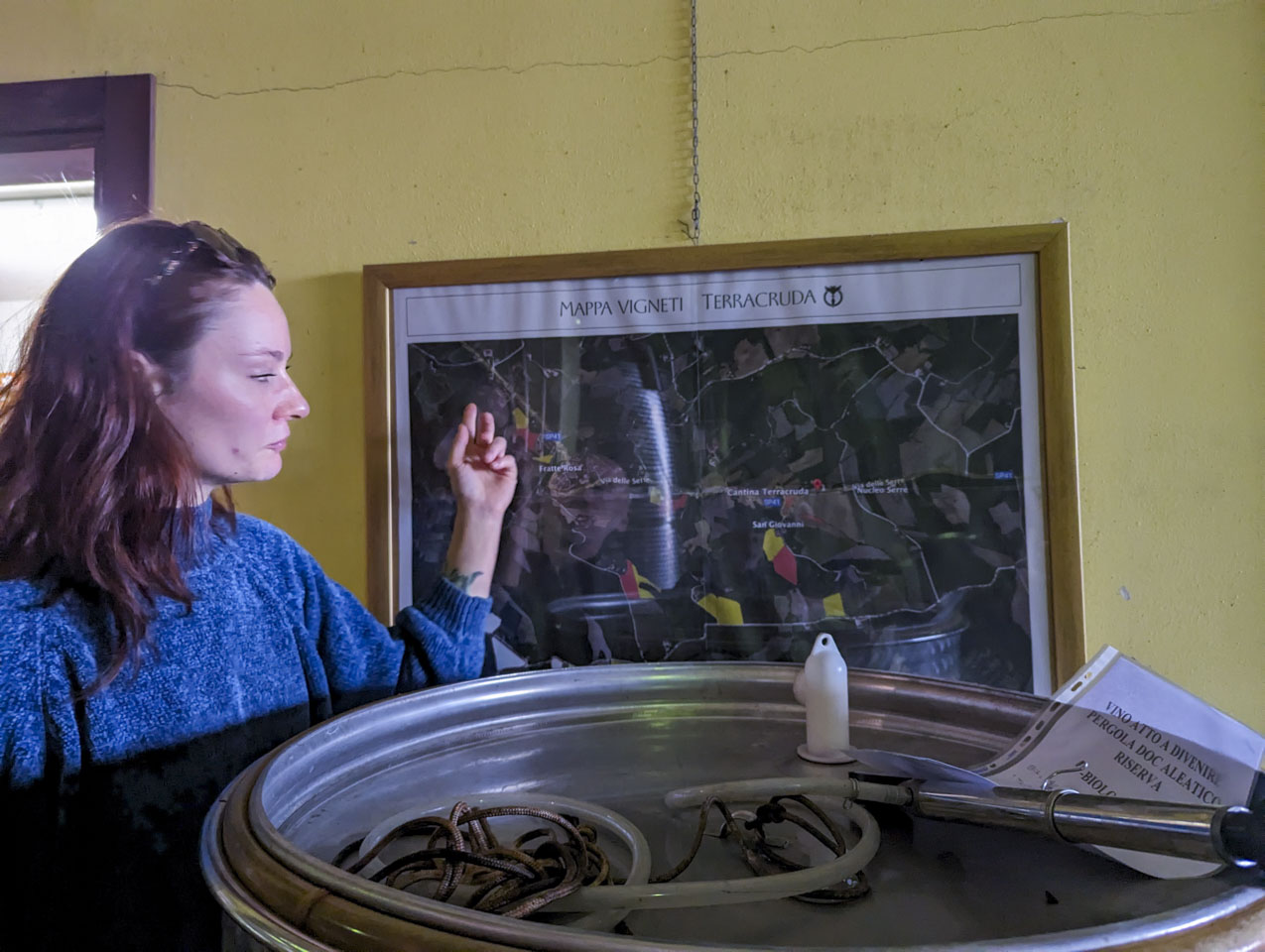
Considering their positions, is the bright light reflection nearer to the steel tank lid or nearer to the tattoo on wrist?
the tattoo on wrist

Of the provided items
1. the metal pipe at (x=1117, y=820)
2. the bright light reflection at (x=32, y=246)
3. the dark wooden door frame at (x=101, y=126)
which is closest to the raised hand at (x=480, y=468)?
the bright light reflection at (x=32, y=246)

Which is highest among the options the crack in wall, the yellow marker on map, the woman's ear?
the crack in wall

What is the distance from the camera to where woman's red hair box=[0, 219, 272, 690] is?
75cm

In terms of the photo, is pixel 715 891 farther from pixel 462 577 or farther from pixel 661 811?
pixel 462 577

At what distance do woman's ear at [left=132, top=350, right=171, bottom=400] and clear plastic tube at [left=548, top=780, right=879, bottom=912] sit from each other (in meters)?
0.73

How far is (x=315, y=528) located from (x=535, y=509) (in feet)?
1.11

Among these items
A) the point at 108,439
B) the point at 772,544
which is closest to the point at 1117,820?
the point at 772,544

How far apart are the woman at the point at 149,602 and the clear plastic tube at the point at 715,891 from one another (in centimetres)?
56

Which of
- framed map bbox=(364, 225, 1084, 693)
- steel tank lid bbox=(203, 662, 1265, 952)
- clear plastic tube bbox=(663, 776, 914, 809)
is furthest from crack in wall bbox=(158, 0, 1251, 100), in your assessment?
clear plastic tube bbox=(663, 776, 914, 809)

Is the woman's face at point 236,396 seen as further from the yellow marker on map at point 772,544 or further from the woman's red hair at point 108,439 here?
the yellow marker on map at point 772,544

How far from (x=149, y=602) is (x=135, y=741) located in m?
0.13

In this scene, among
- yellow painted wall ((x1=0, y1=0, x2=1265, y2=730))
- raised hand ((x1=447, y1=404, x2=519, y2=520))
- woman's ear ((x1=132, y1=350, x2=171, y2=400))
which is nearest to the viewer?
woman's ear ((x1=132, y1=350, x2=171, y2=400))

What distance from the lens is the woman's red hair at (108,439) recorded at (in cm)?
75

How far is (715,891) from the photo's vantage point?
1.29 feet
